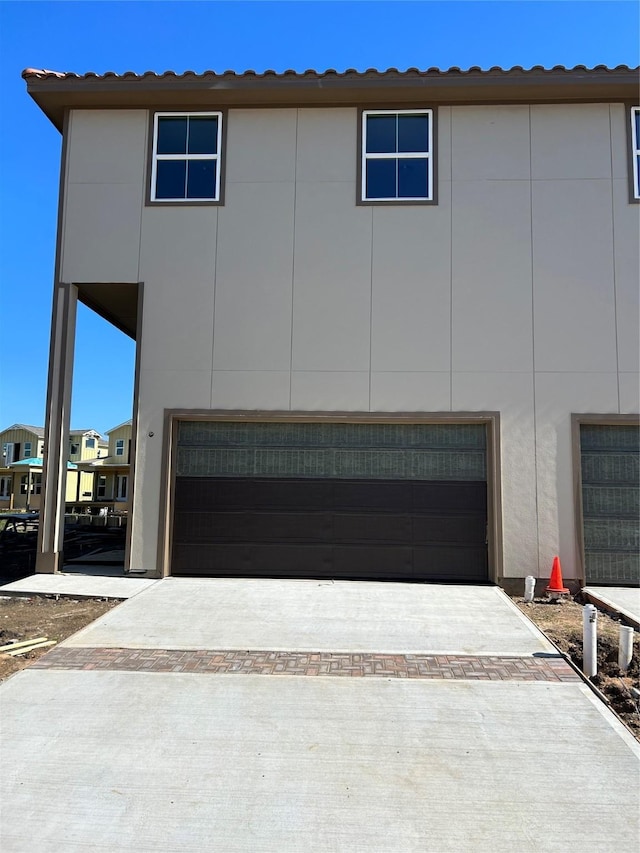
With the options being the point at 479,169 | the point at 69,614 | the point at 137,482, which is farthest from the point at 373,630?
the point at 479,169

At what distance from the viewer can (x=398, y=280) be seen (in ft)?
33.6

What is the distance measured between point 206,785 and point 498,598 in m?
5.91

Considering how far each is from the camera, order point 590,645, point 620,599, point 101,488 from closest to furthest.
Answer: point 590,645 → point 620,599 → point 101,488

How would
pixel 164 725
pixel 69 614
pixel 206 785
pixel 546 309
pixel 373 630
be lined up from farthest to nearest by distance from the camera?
pixel 546 309 → pixel 69 614 → pixel 373 630 → pixel 164 725 → pixel 206 785

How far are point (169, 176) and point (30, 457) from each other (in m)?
45.2

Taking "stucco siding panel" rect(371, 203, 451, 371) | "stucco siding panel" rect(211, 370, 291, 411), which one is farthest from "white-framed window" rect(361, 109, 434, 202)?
"stucco siding panel" rect(211, 370, 291, 411)

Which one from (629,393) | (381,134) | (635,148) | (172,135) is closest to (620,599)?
(629,393)

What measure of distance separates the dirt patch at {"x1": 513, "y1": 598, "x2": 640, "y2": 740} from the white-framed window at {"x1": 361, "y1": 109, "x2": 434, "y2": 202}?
704 centimetres

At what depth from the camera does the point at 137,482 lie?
10.1 meters

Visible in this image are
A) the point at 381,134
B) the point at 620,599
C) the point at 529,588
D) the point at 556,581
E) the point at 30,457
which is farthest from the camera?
the point at 30,457

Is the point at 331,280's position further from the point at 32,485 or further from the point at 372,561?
the point at 32,485

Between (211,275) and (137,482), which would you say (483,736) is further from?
(211,275)

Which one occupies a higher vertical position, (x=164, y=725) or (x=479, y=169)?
(x=479, y=169)

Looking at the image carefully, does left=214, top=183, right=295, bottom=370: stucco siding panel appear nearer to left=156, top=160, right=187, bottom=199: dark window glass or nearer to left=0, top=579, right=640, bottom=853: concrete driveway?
left=156, top=160, right=187, bottom=199: dark window glass
